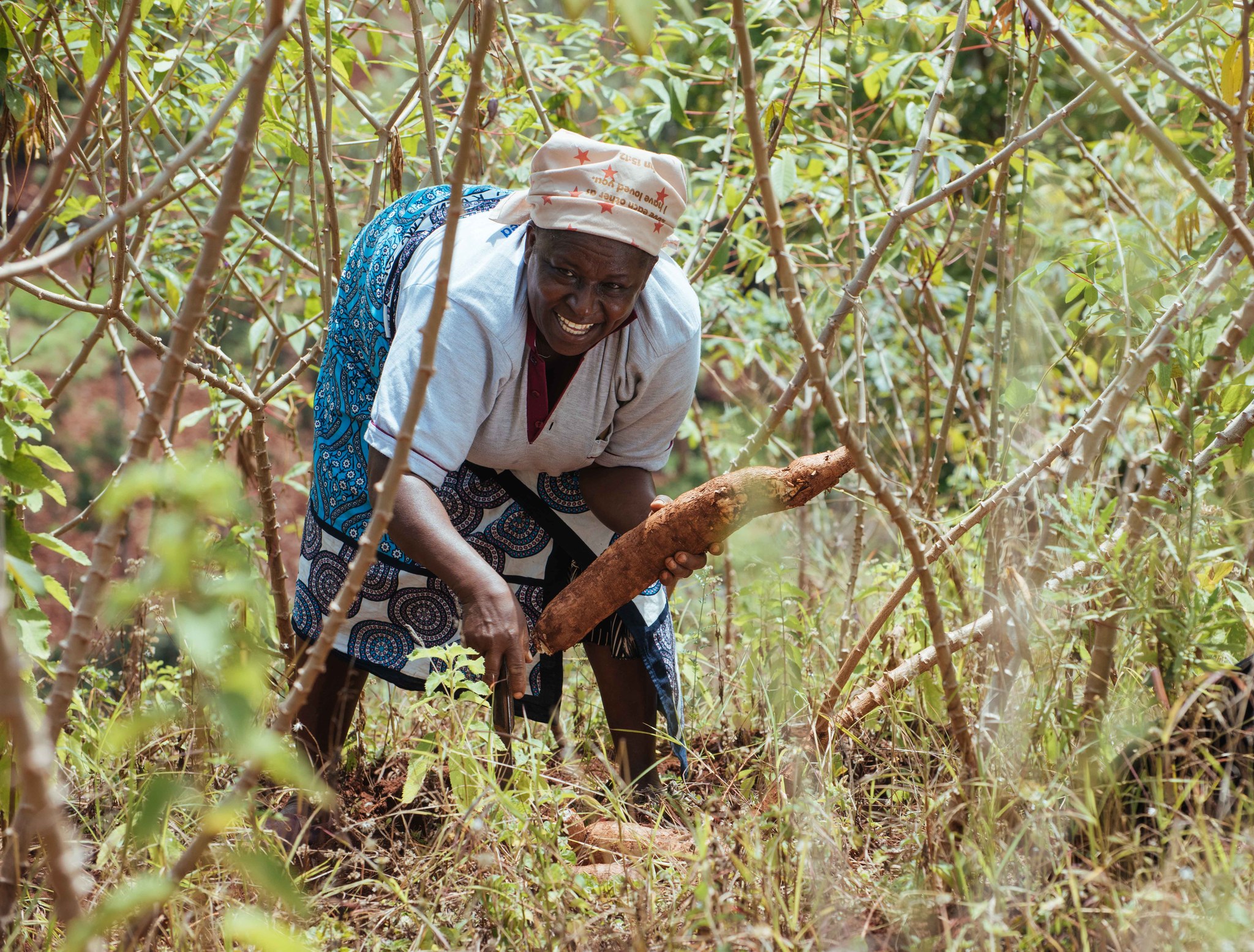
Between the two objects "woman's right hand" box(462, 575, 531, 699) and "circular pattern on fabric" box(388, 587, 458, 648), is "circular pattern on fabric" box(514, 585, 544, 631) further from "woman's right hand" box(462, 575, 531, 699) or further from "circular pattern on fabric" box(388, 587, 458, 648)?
"woman's right hand" box(462, 575, 531, 699)

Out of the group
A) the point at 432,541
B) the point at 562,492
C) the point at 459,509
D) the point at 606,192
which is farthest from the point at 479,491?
the point at 606,192

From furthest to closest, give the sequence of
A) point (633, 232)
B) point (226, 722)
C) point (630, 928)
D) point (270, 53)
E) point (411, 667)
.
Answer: point (411, 667) < point (633, 232) < point (630, 928) < point (270, 53) < point (226, 722)

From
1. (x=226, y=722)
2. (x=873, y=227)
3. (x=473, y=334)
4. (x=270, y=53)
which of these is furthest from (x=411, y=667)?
(x=873, y=227)

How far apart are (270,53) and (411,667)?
1.40 metres

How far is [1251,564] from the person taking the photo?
6.39 ft

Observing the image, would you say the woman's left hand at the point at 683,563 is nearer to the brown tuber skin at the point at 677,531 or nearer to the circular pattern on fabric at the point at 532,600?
the brown tuber skin at the point at 677,531

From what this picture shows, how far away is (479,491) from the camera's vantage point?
7.41 ft

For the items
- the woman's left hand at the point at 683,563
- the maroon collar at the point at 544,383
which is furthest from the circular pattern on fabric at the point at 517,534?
the woman's left hand at the point at 683,563

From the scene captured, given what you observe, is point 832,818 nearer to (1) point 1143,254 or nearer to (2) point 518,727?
(2) point 518,727

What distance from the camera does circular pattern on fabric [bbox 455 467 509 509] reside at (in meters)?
2.24

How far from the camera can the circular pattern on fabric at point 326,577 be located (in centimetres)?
220

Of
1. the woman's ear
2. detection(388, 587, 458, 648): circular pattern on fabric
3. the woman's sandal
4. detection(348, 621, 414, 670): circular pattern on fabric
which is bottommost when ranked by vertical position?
the woman's sandal

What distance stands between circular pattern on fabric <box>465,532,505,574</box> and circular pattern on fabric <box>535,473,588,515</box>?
143 mm

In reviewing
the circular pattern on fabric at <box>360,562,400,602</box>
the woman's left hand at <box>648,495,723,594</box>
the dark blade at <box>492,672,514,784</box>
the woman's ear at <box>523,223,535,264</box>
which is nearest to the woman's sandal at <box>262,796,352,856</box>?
the dark blade at <box>492,672,514,784</box>
